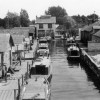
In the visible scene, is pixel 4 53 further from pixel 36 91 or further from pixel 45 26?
pixel 45 26

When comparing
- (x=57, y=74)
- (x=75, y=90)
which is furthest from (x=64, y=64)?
(x=75, y=90)

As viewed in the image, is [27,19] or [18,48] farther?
[27,19]

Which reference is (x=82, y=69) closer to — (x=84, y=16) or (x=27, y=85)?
(x=27, y=85)

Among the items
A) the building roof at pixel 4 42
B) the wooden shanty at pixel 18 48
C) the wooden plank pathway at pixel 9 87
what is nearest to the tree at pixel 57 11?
the wooden shanty at pixel 18 48

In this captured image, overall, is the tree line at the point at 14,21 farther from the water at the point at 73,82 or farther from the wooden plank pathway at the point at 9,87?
the wooden plank pathway at the point at 9,87

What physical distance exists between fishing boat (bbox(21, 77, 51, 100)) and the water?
3407mm

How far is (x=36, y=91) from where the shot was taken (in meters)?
30.8

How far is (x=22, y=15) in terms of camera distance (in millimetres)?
139375

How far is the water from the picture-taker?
37.7 m

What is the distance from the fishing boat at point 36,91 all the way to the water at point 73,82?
3.41m

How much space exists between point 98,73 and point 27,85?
16394 mm

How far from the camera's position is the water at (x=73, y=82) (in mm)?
37656

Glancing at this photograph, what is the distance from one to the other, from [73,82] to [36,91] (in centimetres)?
1486

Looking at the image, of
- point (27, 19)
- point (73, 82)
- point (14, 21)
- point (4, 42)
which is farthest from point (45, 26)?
point (4, 42)
